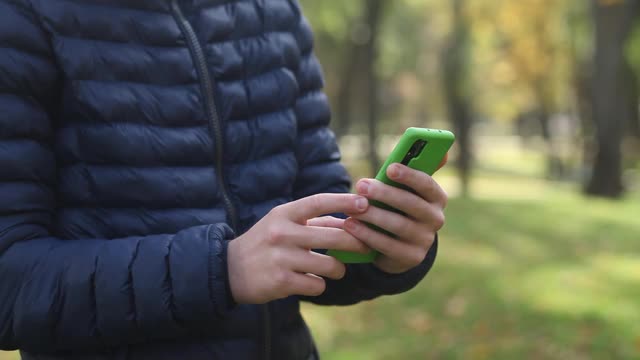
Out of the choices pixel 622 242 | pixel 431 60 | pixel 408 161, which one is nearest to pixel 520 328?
pixel 622 242

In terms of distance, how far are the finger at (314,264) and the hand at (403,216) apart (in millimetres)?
71

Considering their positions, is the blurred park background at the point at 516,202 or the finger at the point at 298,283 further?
Result: the blurred park background at the point at 516,202

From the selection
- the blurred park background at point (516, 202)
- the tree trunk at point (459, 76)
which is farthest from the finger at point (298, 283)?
the tree trunk at point (459, 76)

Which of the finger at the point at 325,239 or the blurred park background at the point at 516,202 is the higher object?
the finger at the point at 325,239

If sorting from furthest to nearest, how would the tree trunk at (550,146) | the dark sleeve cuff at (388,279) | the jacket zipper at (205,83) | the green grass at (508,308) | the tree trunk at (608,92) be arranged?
the tree trunk at (550,146)
the tree trunk at (608,92)
the green grass at (508,308)
the dark sleeve cuff at (388,279)
the jacket zipper at (205,83)

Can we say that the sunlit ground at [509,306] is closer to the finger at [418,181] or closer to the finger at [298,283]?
the finger at [418,181]

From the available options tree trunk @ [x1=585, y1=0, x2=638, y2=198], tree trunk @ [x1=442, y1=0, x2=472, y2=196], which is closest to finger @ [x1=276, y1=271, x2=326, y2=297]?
tree trunk @ [x1=585, y1=0, x2=638, y2=198]

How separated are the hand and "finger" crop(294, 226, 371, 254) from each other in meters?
0.02

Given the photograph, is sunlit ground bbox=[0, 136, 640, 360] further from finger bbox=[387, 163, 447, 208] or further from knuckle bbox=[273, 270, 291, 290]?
knuckle bbox=[273, 270, 291, 290]

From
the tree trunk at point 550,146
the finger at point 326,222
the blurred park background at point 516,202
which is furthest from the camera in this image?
the tree trunk at point 550,146

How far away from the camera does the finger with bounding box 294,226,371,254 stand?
1.36 metres

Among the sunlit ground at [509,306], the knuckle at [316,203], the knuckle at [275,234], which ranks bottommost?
the sunlit ground at [509,306]

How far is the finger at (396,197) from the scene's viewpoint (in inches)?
55.4

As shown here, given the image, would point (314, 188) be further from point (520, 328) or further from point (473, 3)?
point (473, 3)
